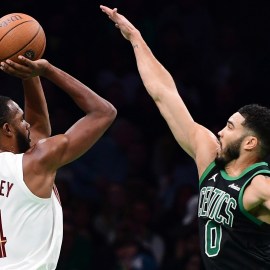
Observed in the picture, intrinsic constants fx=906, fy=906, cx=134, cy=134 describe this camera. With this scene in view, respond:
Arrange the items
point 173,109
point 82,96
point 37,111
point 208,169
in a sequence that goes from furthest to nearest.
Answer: point 37,111, point 173,109, point 208,169, point 82,96

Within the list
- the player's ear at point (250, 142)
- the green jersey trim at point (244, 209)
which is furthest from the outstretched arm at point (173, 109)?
the green jersey trim at point (244, 209)

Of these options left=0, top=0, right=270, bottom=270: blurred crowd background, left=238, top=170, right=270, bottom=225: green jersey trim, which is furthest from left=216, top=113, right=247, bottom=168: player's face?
left=0, top=0, right=270, bottom=270: blurred crowd background

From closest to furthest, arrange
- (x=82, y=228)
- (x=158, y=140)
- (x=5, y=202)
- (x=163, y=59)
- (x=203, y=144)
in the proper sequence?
(x=5, y=202), (x=203, y=144), (x=82, y=228), (x=158, y=140), (x=163, y=59)

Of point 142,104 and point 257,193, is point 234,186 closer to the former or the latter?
point 257,193

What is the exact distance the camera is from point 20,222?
5.39 meters

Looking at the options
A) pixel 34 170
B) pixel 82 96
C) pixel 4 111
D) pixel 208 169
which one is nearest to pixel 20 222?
pixel 34 170

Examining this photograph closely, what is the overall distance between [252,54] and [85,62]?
2207mm

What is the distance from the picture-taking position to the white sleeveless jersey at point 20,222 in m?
5.36

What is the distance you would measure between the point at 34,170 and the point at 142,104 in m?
5.79

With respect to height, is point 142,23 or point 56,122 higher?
point 142,23

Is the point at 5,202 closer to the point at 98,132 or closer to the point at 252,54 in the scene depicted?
the point at 98,132

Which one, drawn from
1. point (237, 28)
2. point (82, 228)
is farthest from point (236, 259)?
point (237, 28)

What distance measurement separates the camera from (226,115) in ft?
35.6

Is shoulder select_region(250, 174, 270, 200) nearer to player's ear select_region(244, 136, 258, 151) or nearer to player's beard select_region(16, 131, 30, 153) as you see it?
player's ear select_region(244, 136, 258, 151)
